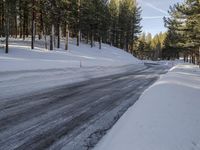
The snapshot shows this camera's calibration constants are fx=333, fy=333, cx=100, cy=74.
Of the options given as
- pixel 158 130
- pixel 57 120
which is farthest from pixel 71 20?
pixel 158 130

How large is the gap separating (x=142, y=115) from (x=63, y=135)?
93.0 inches

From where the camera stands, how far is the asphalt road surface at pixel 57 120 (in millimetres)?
6410

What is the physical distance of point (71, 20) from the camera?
161 feet

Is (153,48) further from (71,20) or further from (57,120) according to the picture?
(57,120)

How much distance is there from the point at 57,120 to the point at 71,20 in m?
42.0

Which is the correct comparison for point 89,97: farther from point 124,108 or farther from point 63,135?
point 63,135

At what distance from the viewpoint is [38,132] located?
710cm

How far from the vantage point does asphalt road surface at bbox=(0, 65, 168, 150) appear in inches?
252

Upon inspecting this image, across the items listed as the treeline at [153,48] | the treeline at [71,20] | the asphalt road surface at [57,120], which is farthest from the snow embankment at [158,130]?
the treeline at [153,48]

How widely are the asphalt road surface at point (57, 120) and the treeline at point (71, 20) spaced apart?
20.9 meters

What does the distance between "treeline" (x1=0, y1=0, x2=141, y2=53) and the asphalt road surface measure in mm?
20941

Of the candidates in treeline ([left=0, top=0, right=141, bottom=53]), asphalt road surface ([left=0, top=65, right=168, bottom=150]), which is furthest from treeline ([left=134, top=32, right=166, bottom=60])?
asphalt road surface ([left=0, top=65, right=168, bottom=150])

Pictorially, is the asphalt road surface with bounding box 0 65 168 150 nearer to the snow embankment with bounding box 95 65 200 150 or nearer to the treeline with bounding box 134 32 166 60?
the snow embankment with bounding box 95 65 200 150

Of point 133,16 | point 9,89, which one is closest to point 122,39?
point 133,16
